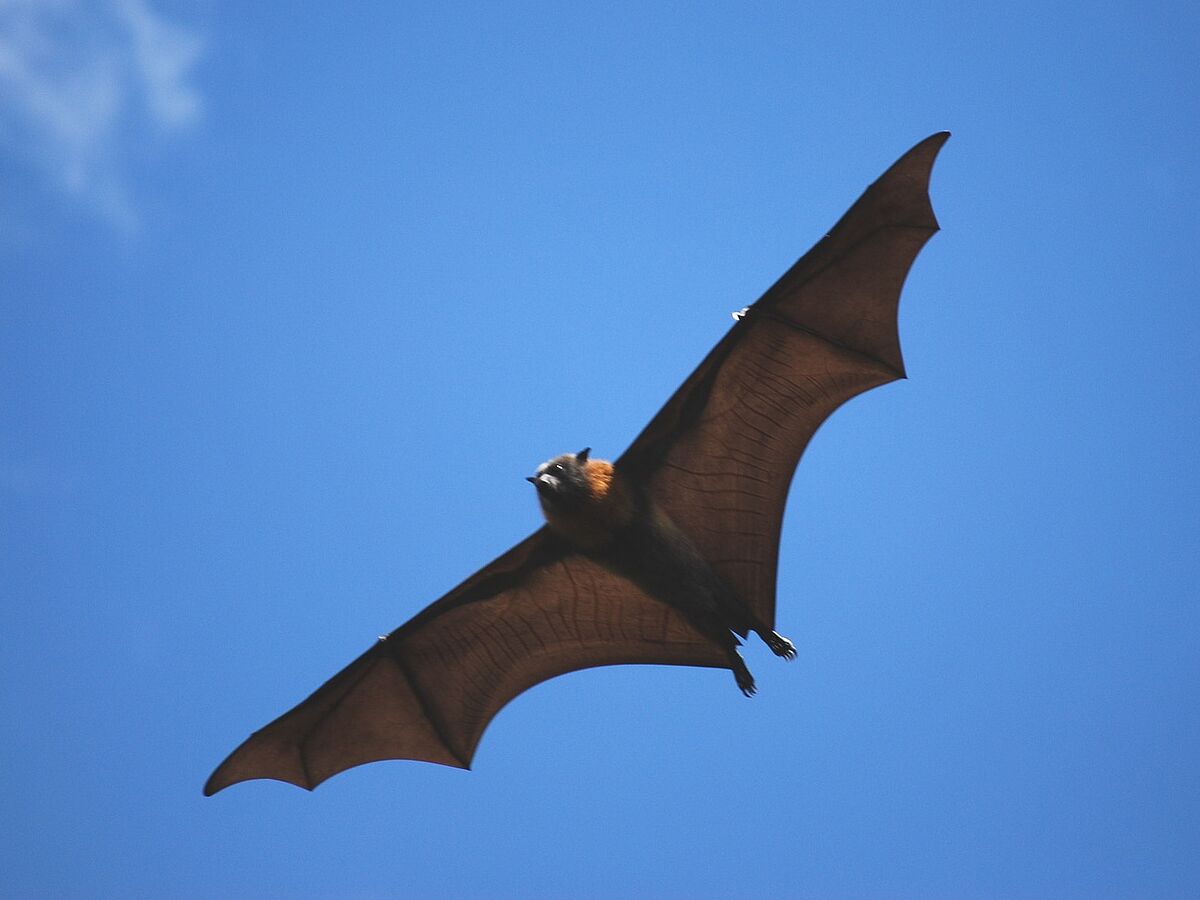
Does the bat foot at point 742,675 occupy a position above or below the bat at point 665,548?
below

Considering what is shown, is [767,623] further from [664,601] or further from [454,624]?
[454,624]

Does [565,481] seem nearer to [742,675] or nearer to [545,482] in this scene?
[545,482]

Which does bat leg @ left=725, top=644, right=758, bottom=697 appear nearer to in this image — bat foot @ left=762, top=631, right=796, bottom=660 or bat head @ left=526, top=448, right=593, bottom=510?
bat foot @ left=762, top=631, right=796, bottom=660

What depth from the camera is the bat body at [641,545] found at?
9.70 metres

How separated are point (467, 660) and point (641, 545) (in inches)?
92.0

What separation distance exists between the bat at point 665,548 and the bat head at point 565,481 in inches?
0.6

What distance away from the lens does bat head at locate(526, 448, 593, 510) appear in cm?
960

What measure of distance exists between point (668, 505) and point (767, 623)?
1421mm

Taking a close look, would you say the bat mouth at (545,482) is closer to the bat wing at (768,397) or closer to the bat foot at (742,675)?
the bat wing at (768,397)

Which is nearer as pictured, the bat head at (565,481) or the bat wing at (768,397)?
the bat head at (565,481)

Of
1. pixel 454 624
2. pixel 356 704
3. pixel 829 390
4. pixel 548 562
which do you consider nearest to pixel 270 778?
pixel 356 704

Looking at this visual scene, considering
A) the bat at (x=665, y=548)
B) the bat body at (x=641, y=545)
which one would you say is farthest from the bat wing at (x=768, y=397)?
the bat body at (x=641, y=545)

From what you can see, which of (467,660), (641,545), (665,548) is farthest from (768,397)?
(467,660)

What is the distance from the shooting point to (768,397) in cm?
1062
